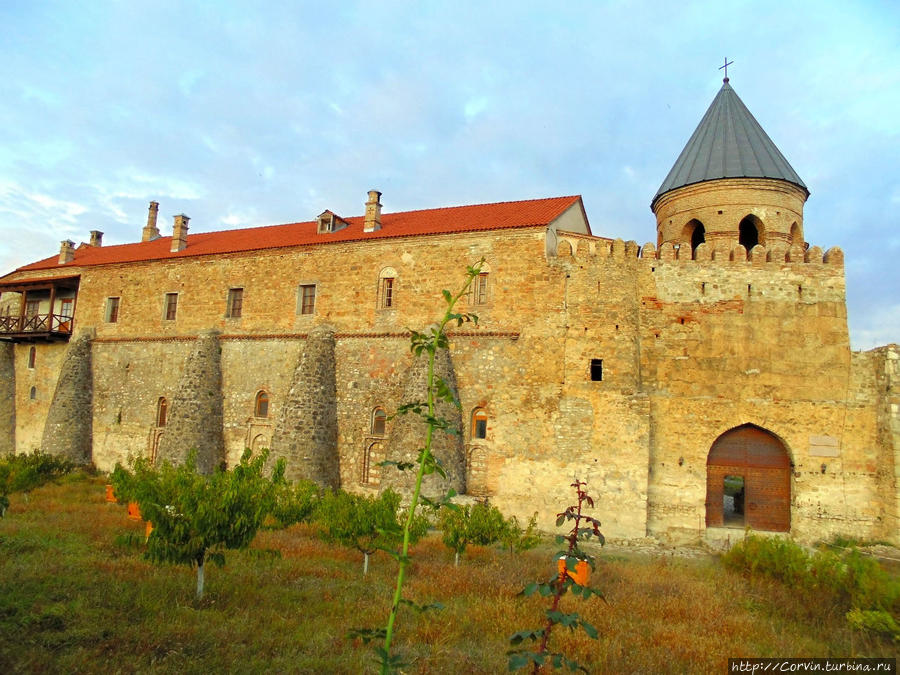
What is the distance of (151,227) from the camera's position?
2811cm

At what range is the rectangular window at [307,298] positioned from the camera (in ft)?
67.3

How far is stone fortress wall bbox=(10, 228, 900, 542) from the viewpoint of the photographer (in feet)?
50.3

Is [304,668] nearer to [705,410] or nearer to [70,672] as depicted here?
[70,672]

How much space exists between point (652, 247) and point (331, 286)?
1062 centimetres

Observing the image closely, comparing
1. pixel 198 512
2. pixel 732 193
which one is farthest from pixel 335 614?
pixel 732 193

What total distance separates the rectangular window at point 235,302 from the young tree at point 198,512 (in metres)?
13.4

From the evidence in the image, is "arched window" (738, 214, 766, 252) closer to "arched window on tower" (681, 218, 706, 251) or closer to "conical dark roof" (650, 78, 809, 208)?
"arched window on tower" (681, 218, 706, 251)

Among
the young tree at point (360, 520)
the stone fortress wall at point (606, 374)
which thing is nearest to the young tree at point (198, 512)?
the young tree at point (360, 520)

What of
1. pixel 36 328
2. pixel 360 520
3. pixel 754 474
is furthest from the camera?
pixel 36 328

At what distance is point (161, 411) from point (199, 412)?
2984mm

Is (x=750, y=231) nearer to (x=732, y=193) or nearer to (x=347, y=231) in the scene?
(x=732, y=193)

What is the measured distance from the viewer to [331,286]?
2011 centimetres

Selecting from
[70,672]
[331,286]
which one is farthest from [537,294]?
[70,672]

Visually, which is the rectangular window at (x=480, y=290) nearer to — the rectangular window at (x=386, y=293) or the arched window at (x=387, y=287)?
the arched window at (x=387, y=287)
